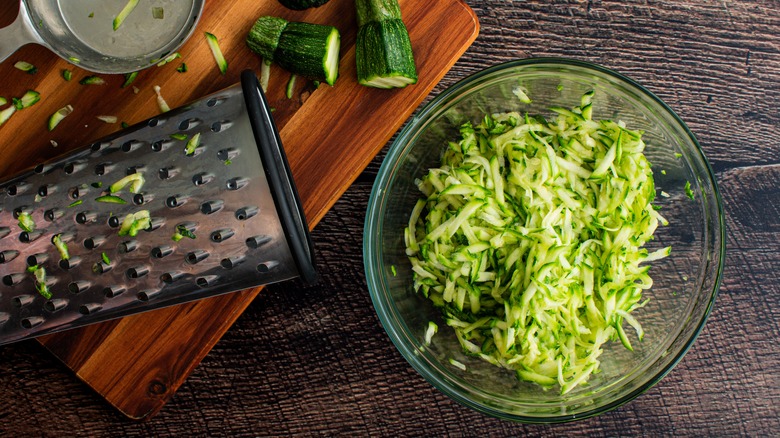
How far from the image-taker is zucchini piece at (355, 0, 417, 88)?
5.98ft

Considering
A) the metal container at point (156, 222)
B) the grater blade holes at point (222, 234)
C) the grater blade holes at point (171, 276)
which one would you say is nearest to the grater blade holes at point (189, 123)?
the metal container at point (156, 222)

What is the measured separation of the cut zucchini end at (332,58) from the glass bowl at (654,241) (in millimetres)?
331

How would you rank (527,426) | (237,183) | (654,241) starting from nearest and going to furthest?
1. (237,183)
2. (654,241)
3. (527,426)

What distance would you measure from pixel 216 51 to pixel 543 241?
4.15 ft

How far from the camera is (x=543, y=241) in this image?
5.53ft

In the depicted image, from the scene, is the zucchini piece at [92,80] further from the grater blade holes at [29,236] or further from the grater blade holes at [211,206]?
the grater blade holes at [211,206]

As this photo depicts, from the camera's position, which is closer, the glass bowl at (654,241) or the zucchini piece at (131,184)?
the zucchini piece at (131,184)

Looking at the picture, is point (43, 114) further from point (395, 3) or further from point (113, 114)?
point (395, 3)

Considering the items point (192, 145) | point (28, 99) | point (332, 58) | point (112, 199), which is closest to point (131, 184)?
point (112, 199)

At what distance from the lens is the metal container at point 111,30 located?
1.89 metres

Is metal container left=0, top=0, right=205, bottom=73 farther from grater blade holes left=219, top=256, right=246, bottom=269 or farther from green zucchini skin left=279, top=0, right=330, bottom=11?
grater blade holes left=219, top=256, right=246, bottom=269

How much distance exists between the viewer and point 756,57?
228cm

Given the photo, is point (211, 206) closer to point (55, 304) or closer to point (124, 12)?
point (55, 304)

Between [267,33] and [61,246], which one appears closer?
[61,246]
